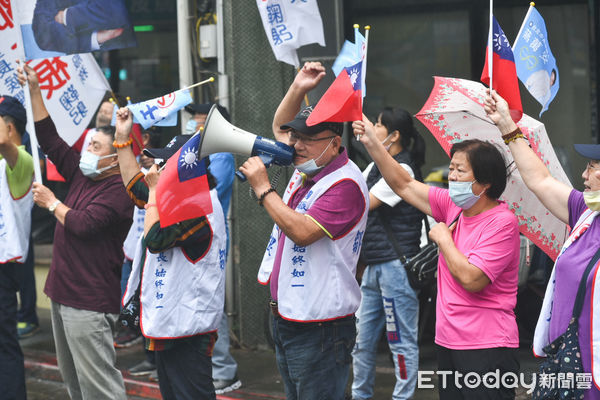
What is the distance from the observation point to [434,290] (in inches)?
272

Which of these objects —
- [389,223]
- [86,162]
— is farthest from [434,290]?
[86,162]

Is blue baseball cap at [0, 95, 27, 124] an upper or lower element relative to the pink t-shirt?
upper

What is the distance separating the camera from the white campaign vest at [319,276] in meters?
4.13

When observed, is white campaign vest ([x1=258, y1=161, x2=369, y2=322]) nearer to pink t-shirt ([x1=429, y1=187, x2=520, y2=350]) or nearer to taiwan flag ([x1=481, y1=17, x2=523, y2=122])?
pink t-shirt ([x1=429, y1=187, x2=520, y2=350])

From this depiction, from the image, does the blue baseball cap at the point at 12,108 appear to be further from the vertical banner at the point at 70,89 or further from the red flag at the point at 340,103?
the red flag at the point at 340,103

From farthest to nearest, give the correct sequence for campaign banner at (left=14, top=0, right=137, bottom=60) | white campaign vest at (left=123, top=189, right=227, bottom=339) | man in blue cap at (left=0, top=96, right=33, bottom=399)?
1. man in blue cap at (left=0, top=96, right=33, bottom=399)
2. campaign banner at (left=14, top=0, right=137, bottom=60)
3. white campaign vest at (left=123, top=189, right=227, bottom=339)

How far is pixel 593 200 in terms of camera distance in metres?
3.58

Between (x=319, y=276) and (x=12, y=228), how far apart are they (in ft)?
8.86

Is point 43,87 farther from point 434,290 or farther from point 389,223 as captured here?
point 434,290

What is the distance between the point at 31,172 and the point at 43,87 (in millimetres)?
631

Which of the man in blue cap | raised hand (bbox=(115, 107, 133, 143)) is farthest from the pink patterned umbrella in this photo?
the man in blue cap

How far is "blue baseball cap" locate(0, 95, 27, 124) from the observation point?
5.96 meters

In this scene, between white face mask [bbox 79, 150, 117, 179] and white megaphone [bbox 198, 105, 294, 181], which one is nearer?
white megaphone [bbox 198, 105, 294, 181]

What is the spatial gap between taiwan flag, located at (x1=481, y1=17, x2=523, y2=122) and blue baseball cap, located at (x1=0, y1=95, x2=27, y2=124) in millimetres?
3520
